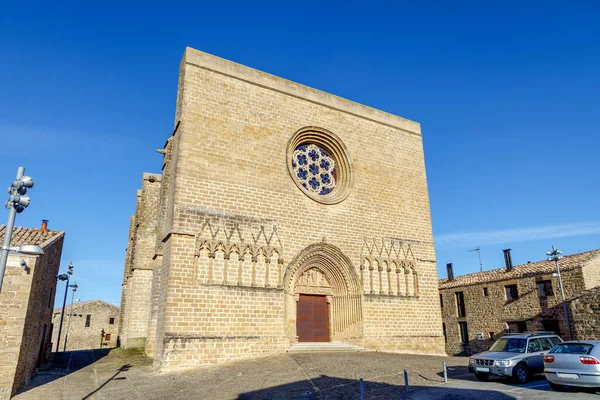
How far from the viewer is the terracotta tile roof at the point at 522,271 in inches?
909

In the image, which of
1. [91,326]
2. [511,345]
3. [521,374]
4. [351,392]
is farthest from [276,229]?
[91,326]

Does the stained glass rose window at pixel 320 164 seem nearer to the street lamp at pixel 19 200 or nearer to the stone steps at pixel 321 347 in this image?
the stone steps at pixel 321 347

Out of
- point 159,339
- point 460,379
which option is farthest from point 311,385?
point 159,339

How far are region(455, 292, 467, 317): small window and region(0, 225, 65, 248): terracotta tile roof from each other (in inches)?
1017

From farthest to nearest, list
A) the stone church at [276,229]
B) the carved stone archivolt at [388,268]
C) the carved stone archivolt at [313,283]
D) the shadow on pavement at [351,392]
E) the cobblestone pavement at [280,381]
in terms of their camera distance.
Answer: the carved stone archivolt at [388,268] → the carved stone archivolt at [313,283] → the stone church at [276,229] → the cobblestone pavement at [280,381] → the shadow on pavement at [351,392]

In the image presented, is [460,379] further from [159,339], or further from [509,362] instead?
[159,339]

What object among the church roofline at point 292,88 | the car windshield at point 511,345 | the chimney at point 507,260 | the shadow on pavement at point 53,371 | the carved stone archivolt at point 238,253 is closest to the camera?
the car windshield at point 511,345

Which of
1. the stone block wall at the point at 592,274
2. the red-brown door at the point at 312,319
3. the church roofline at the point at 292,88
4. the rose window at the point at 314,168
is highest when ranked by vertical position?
the church roofline at the point at 292,88

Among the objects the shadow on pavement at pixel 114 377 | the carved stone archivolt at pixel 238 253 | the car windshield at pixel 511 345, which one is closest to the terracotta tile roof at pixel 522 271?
the car windshield at pixel 511 345

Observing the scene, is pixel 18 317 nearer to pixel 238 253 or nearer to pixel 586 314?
pixel 238 253

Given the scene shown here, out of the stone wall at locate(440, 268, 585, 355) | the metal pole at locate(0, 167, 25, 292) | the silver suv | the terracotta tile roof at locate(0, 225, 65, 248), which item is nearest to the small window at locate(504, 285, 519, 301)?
the stone wall at locate(440, 268, 585, 355)

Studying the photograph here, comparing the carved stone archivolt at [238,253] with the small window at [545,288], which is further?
the small window at [545,288]

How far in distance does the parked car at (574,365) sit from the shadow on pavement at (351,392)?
1300 millimetres

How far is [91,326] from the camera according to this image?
112ft
